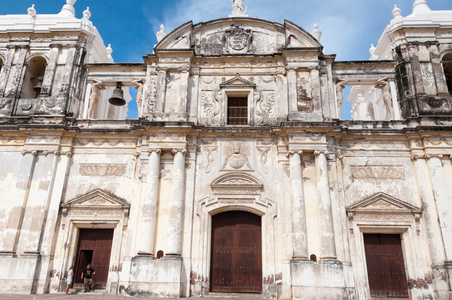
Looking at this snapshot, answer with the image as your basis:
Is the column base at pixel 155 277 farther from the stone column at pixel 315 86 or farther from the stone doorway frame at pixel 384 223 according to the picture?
the stone column at pixel 315 86

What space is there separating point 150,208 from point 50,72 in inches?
305

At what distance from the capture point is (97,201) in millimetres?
14305

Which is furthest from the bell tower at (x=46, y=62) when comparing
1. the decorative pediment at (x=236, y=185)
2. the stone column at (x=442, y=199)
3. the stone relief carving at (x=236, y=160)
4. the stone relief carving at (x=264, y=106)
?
the stone column at (x=442, y=199)

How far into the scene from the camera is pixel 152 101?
15.4 meters

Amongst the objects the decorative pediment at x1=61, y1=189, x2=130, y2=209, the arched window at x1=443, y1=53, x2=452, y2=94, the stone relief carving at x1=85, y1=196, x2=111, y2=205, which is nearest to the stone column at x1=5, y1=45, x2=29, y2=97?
the decorative pediment at x1=61, y1=189, x2=130, y2=209

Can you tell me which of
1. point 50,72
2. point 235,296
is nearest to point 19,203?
point 50,72

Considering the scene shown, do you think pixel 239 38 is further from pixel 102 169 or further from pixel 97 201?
pixel 97 201

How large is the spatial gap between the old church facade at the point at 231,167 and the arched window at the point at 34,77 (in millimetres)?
185

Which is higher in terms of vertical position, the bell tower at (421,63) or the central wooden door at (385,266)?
the bell tower at (421,63)

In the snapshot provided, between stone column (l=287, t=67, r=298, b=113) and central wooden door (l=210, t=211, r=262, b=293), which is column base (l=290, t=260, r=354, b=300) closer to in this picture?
central wooden door (l=210, t=211, r=262, b=293)

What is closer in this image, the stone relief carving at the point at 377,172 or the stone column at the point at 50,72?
the stone relief carving at the point at 377,172

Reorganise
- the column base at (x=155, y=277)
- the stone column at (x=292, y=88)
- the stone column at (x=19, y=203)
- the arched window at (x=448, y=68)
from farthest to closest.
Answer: the arched window at (x=448, y=68), the stone column at (x=292, y=88), the stone column at (x=19, y=203), the column base at (x=155, y=277)

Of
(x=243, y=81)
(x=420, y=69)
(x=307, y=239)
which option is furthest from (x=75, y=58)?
(x=420, y=69)

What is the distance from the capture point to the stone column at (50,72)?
15.9m
